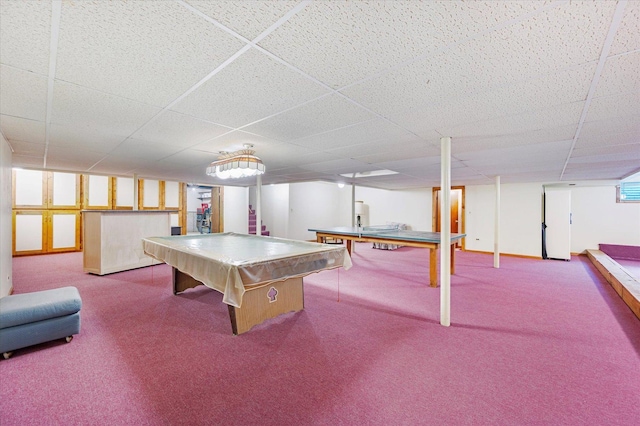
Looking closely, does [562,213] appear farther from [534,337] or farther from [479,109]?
[479,109]

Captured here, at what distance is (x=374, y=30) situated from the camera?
1.23m

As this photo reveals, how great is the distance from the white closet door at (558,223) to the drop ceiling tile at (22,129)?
32.1 feet

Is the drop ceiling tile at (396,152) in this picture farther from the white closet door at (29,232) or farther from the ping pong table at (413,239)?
the white closet door at (29,232)

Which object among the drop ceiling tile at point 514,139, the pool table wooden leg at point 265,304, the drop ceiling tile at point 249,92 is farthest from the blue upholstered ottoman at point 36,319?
the drop ceiling tile at point 514,139

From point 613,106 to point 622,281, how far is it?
Result: 3.65 metres

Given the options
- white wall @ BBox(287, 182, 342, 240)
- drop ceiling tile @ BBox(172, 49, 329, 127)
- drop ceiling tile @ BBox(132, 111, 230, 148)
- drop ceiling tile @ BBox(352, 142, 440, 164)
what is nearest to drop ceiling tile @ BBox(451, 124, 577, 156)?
drop ceiling tile @ BBox(352, 142, 440, 164)

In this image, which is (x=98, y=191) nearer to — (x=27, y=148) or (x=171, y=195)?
(x=171, y=195)

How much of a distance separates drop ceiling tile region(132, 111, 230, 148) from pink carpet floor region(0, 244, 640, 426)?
2083 mm

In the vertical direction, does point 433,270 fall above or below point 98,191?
below

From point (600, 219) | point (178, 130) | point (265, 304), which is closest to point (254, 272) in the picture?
point (265, 304)

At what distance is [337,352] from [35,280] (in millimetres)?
5501

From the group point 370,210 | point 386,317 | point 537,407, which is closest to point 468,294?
point 386,317

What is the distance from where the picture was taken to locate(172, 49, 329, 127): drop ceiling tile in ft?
5.17

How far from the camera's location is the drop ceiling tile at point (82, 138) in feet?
9.30
